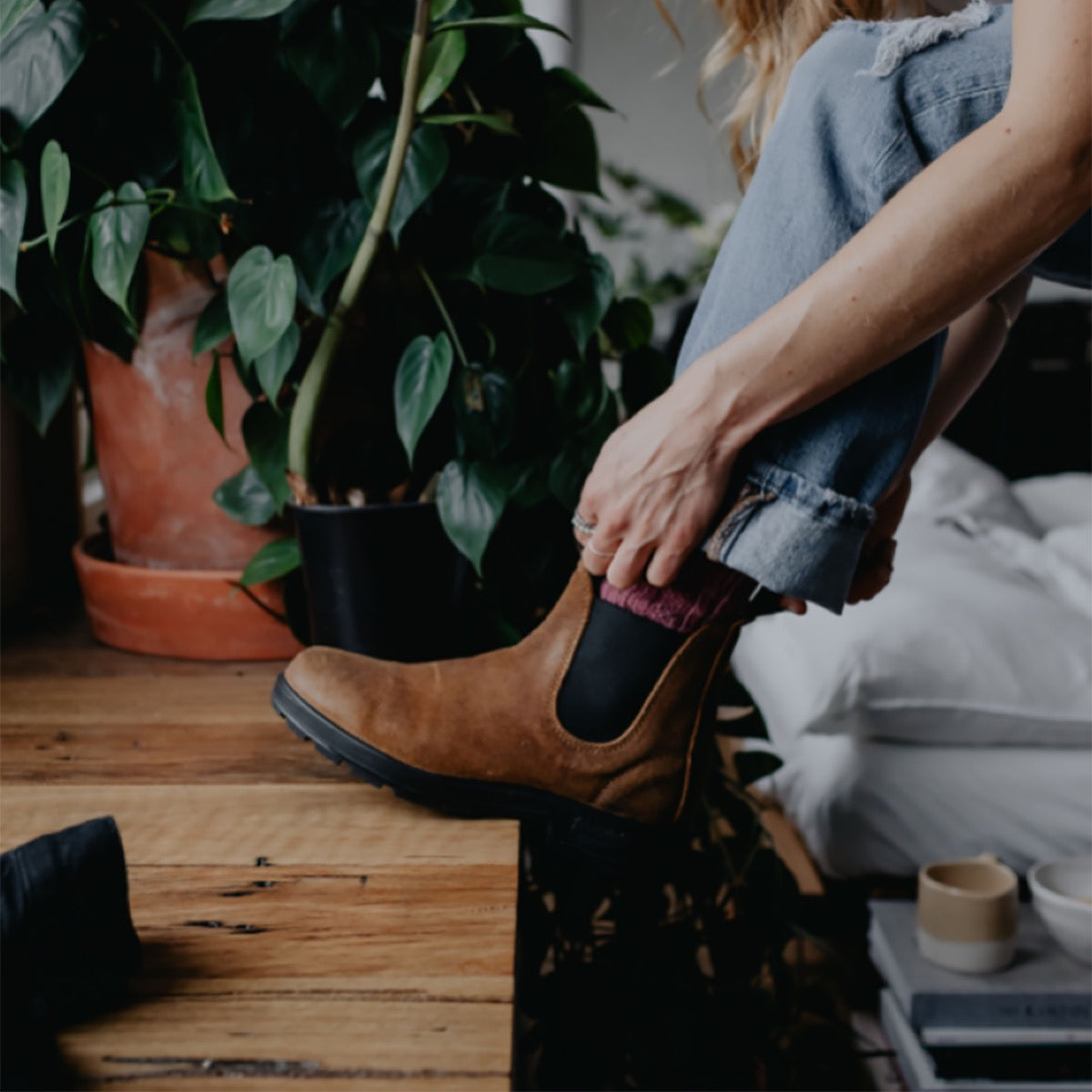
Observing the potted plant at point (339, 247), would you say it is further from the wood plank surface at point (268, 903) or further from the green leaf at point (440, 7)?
the wood plank surface at point (268, 903)

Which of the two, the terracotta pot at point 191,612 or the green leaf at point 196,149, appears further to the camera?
the terracotta pot at point 191,612

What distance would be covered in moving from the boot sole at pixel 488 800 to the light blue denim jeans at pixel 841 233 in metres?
0.21

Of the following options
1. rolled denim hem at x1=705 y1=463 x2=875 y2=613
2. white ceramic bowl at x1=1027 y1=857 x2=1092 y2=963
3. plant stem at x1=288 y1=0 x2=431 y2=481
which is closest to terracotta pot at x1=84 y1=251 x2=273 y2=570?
plant stem at x1=288 y1=0 x2=431 y2=481

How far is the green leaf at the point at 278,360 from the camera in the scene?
2.97 ft

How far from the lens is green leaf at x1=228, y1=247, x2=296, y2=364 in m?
0.82

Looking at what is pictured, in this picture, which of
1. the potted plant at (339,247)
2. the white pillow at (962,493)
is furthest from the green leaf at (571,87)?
the white pillow at (962,493)

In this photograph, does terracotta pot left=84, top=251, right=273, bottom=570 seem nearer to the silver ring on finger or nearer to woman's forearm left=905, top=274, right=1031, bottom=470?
the silver ring on finger

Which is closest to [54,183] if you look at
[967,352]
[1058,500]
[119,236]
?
[119,236]

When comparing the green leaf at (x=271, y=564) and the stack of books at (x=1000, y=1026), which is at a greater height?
the green leaf at (x=271, y=564)

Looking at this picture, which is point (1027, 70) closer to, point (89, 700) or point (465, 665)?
point (465, 665)

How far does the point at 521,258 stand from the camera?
915 millimetres

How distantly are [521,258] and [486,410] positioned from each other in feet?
0.43

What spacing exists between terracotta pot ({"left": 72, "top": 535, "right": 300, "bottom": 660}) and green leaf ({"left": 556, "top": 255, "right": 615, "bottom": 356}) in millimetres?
416

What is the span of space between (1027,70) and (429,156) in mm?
466
